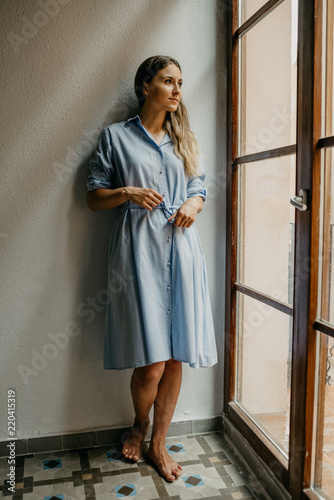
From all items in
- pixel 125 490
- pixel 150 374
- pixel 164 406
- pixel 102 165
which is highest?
pixel 102 165

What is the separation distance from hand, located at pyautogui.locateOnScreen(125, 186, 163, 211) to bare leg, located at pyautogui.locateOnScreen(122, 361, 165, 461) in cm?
70

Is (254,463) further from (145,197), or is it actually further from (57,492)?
(145,197)

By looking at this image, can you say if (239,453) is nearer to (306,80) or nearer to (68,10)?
(306,80)

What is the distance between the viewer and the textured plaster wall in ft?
6.66

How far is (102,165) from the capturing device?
2.00 metres

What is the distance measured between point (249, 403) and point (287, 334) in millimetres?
572

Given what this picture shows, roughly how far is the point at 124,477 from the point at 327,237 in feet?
4.35

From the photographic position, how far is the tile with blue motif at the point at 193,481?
1950 millimetres

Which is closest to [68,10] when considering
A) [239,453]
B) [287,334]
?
[287,334]

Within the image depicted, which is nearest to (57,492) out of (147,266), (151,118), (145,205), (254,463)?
(254,463)

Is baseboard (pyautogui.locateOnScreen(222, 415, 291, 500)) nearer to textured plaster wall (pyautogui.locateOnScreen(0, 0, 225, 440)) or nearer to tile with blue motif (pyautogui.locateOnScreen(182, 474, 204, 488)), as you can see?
tile with blue motif (pyautogui.locateOnScreen(182, 474, 204, 488))

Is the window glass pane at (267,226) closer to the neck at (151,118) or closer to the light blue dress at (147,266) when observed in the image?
the light blue dress at (147,266)

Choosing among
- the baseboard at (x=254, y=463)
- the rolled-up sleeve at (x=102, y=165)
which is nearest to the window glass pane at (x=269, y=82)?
the rolled-up sleeve at (x=102, y=165)

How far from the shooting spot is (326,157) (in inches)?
58.9
